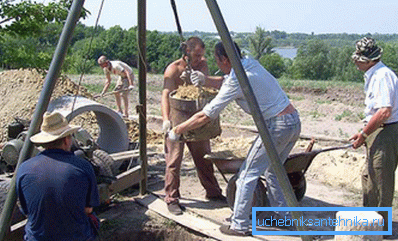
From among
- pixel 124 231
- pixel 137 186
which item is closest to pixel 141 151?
pixel 137 186

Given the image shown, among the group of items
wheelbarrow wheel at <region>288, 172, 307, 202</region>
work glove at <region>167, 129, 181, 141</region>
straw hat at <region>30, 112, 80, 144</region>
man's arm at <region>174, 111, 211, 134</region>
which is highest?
straw hat at <region>30, 112, 80, 144</region>

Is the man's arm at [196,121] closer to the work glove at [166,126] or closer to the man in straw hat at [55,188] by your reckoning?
the work glove at [166,126]

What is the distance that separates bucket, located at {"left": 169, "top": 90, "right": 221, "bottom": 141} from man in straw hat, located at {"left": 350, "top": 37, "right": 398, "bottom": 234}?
59.4 inches

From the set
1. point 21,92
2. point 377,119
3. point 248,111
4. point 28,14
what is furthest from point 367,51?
point 21,92

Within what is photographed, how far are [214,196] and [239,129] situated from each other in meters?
5.02

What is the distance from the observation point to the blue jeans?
5.19 m

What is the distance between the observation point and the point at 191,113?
6.02m

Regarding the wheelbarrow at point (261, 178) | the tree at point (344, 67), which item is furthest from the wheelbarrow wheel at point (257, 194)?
the tree at point (344, 67)

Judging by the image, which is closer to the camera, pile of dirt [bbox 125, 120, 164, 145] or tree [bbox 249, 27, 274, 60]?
pile of dirt [bbox 125, 120, 164, 145]

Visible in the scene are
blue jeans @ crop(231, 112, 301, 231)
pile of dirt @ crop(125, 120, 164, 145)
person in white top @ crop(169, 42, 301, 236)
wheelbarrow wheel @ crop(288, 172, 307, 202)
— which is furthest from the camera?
pile of dirt @ crop(125, 120, 164, 145)

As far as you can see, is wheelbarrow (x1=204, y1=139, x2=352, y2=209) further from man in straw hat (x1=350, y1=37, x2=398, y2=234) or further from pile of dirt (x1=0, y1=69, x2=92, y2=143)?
pile of dirt (x1=0, y1=69, x2=92, y2=143)

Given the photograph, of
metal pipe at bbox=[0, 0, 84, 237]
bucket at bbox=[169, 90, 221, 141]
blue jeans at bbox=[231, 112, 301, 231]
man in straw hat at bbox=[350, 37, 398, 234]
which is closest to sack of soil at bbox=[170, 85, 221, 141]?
bucket at bbox=[169, 90, 221, 141]

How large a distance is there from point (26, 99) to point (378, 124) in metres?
8.08

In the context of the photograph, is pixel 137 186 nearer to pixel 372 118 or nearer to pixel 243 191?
pixel 243 191
